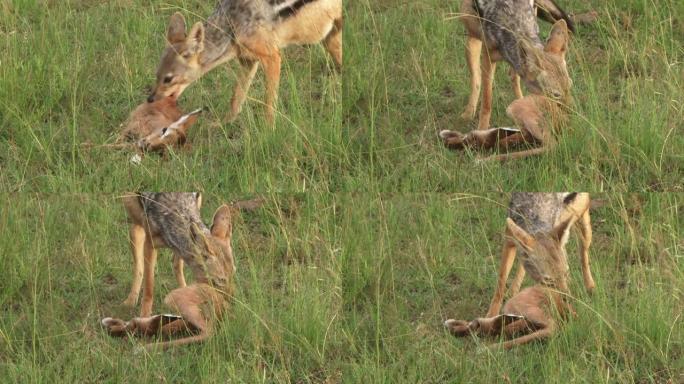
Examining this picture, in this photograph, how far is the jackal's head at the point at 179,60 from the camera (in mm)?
10484

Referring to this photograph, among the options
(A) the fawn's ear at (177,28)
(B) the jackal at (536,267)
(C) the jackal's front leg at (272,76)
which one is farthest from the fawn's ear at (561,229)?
(A) the fawn's ear at (177,28)

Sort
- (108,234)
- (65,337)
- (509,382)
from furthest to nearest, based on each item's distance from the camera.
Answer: (108,234), (65,337), (509,382)

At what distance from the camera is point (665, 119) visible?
9.91 metres

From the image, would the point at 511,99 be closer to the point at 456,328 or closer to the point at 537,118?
the point at 537,118

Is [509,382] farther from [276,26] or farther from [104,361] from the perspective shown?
[276,26]

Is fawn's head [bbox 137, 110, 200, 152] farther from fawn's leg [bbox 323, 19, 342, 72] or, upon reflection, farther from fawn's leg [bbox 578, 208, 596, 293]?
fawn's leg [bbox 578, 208, 596, 293]

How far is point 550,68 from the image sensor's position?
1002cm

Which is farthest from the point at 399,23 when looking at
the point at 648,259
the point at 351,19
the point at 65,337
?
the point at 65,337

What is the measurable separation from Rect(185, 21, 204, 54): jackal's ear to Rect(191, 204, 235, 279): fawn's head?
3.88 ft

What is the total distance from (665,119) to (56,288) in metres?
3.67

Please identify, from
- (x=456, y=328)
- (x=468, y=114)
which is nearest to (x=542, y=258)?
(x=456, y=328)

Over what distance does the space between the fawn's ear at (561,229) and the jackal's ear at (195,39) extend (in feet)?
8.09

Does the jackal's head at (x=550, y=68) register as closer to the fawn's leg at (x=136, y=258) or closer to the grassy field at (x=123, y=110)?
the grassy field at (x=123, y=110)

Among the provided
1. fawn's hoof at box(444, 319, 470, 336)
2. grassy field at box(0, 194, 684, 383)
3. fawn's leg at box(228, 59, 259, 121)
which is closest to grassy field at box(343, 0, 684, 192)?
grassy field at box(0, 194, 684, 383)
